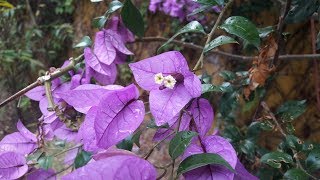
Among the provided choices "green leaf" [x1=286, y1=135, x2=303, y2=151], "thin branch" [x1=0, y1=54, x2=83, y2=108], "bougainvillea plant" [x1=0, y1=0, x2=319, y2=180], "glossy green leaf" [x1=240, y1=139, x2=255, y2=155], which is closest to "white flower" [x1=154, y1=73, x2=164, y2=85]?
"bougainvillea plant" [x1=0, y1=0, x2=319, y2=180]

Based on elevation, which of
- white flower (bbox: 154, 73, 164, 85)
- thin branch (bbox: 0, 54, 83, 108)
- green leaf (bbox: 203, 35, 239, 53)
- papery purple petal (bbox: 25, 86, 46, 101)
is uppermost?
green leaf (bbox: 203, 35, 239, 53)

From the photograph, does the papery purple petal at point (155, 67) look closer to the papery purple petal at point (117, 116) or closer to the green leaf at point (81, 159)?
the papery purple petal at point (117, 116)

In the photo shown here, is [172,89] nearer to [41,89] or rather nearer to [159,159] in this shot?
[41,89]

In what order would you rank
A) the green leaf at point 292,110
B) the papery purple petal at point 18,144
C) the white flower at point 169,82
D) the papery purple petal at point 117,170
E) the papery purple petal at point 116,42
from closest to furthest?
the papery purple petal at point 117,170, the white flower at point 169,82, the papery purple petal at point 18,144, the papery purple petal at point 116,42, the green leaf at point 292,110

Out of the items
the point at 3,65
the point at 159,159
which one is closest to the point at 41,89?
the point at 159,159

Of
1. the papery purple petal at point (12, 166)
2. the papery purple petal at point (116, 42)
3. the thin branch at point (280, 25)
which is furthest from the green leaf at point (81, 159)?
the thin branch at point (280, 25)

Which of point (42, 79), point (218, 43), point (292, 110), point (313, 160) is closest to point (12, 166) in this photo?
point (42, 79)

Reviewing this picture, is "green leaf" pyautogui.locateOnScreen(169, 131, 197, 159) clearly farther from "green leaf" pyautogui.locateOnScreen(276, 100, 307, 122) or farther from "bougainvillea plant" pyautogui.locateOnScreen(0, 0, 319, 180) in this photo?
"green leaf" pyautogui.locateOnScreen(276, 100, 307, 122)
